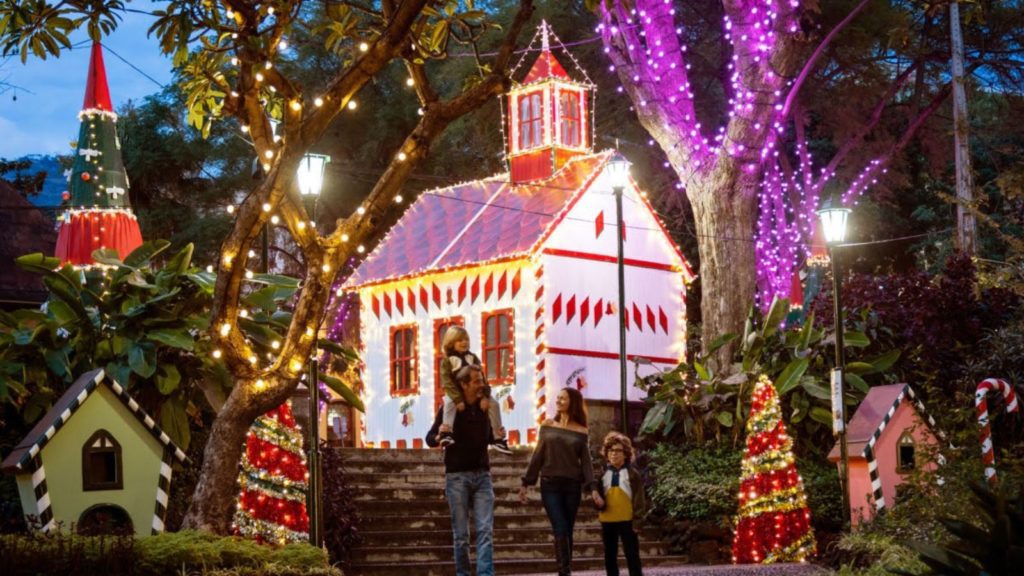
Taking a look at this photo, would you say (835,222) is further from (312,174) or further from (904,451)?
(312,174)

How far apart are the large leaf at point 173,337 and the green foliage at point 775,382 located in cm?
781

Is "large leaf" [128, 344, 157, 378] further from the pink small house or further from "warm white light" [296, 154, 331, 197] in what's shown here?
the pink small house

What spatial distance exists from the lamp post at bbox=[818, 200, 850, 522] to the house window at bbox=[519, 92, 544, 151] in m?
7.26

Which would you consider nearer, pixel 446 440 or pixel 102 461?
pixel 446 440

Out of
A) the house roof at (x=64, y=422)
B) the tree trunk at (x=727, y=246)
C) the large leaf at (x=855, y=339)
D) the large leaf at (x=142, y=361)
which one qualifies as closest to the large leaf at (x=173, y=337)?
the large leaf at (x=142, y=361)

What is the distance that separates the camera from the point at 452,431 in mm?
12000

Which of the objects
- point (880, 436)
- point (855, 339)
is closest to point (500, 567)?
point (880, 436)

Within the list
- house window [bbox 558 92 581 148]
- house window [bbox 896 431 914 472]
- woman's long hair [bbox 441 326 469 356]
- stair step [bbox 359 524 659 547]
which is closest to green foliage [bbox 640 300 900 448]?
stair step [bbox 359 524 659 547]

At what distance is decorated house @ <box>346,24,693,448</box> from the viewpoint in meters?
23.2

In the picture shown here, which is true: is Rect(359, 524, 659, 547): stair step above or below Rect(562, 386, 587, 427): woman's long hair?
below

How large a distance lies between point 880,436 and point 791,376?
264cm

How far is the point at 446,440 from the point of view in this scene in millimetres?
11938

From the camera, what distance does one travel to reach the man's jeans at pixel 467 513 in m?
12.0

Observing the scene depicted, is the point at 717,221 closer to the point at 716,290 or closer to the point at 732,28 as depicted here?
the point at 716,290
